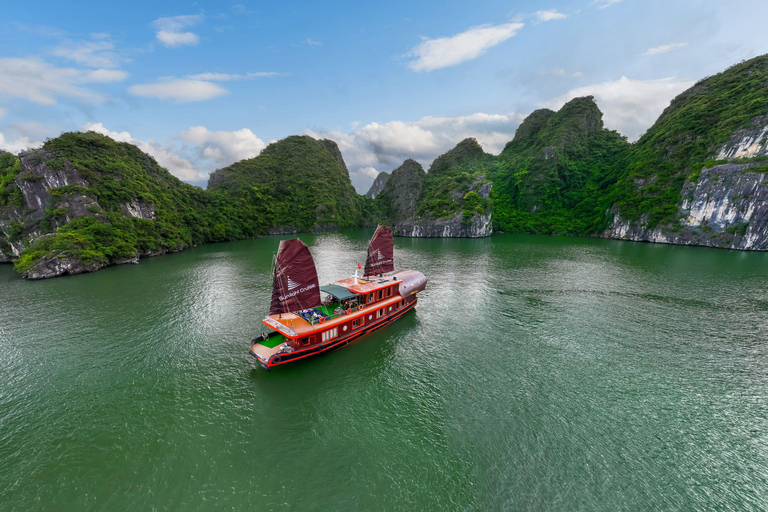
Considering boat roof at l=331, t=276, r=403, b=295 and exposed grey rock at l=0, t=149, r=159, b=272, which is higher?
exposed grey rock at l=0, t=149, r=159, b=272

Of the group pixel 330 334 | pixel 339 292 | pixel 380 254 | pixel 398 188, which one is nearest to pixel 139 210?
A: pixel 380 254

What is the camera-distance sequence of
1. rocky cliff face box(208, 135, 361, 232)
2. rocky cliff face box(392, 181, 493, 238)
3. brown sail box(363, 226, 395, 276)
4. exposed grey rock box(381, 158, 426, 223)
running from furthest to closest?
exposed grey rock box(381, 158, 426, 223) < rocky cliff face box(208, 135, 361, 232) < rocky cliff face box(392, 181, 493, 238) < brown sail box(363, 226, 395, 276)

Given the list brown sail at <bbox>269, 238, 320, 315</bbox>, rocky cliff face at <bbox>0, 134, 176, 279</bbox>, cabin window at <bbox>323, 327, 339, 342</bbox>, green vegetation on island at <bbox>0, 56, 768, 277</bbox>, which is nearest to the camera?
brown sail at <bbox>269, 238, 320, 315</bbox>

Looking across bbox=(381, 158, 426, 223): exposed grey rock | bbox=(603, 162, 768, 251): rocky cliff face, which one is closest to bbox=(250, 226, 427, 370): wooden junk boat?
bbox=(603, 162, 768, 251): rocky cliff face

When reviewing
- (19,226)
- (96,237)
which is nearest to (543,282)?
(96,237)

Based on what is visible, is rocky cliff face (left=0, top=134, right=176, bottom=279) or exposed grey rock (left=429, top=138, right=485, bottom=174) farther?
exposed grey rock (left=429, top=138, right=485, bottom=174)

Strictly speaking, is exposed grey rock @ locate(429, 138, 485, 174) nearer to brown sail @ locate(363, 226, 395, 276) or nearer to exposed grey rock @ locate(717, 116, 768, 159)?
exposed grey rock @ locate(717, 116, 768, 159)

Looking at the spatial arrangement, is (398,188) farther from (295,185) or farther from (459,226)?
(459,226)

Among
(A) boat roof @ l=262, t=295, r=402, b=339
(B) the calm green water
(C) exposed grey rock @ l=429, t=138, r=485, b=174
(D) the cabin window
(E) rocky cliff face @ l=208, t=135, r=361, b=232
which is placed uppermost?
(C) exposed grey rock @ l=429, t=138, r=485, b=174
